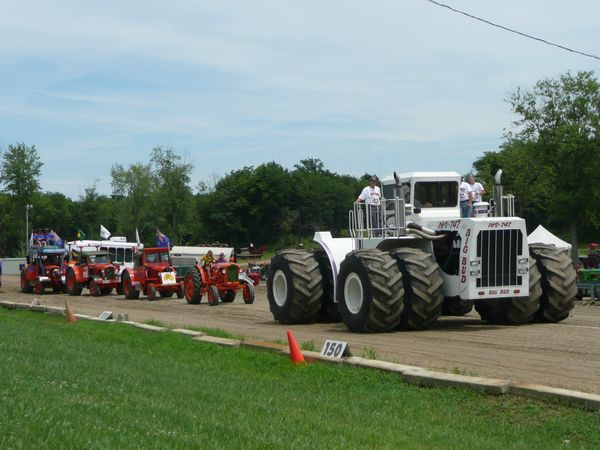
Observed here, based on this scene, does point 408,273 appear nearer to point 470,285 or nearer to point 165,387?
point 470,285

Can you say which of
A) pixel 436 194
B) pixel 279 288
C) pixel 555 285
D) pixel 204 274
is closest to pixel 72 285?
pixel 204 274

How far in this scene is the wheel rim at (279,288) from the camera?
1995 centimetres

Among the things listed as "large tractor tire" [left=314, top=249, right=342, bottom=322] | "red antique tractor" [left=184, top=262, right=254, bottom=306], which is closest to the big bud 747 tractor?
"large tractor tire" [left=314, top=249, right=342, bottom=322]

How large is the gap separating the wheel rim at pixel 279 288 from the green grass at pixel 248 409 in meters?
6.34

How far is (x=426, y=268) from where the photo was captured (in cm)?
1648

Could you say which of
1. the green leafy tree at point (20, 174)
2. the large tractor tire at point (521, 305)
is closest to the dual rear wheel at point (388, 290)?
the large tractor tire at point (521, 305)

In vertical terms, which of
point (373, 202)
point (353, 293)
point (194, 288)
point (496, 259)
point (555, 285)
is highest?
point (373, 202)

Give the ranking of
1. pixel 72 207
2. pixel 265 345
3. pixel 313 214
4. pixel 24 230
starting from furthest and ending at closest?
pixel 72 207, pixel 24 230, pixel 313 214, pixel 265 345

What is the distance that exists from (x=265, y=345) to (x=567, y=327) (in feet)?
20.5

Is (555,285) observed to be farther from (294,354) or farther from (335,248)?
(294,354)

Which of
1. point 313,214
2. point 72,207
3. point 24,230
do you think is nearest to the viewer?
point 313,214

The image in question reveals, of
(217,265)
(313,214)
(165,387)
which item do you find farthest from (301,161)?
(165,387)

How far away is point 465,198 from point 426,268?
2933mm

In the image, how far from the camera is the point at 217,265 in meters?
30.9
